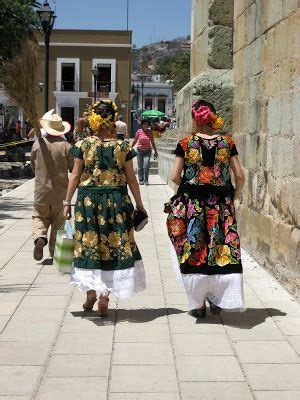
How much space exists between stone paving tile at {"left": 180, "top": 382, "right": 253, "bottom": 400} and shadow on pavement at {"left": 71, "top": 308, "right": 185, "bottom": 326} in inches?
59.8

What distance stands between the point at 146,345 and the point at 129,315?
87 cm

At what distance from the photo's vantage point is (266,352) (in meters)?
4.93

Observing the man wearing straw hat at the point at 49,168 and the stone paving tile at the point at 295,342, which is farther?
the man wearing straw hat at the point at 49,168

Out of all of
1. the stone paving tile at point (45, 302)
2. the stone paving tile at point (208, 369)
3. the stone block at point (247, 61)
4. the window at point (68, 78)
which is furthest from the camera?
the window at point (68, 78)

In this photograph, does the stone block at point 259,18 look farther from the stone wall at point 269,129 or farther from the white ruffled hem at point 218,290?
the white ruffled hem at point 218,290

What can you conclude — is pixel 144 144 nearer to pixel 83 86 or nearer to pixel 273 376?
pixel 273 376

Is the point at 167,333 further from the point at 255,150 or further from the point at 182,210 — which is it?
the point at 255,150

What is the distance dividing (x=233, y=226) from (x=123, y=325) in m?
1.16

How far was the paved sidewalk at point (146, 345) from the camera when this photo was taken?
13.9 ft

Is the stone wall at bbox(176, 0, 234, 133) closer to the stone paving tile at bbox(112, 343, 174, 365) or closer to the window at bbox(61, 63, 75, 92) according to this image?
the stone paving tile at bbox(112, 343, 174, 365)

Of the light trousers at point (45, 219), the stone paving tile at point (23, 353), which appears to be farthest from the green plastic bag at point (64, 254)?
the light trousers at point (45, 219)

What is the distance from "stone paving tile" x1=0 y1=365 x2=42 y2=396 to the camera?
4145 millimetres

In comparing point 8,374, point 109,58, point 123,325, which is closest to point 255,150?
point 123,325

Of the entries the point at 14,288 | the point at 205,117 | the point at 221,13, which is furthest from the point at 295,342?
the point at 221,13
